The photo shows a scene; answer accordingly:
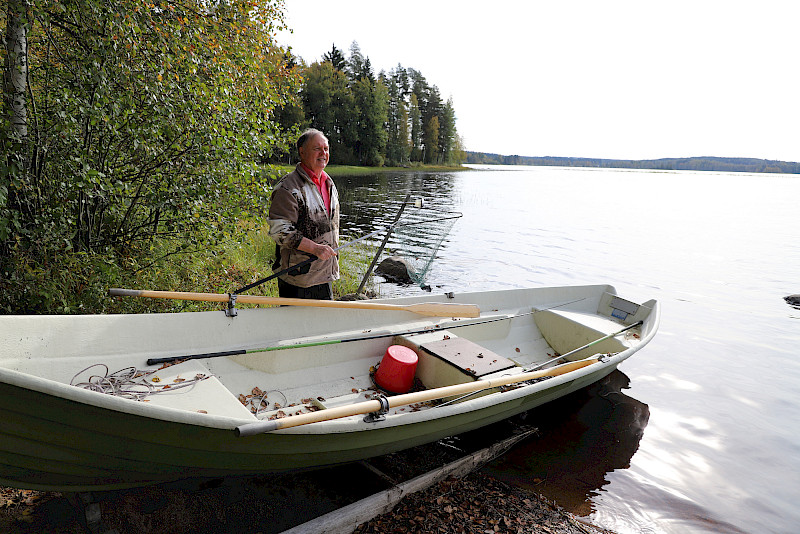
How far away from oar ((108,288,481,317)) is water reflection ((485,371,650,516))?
1.46 m

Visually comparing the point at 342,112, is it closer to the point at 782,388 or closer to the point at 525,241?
the point at 525,241

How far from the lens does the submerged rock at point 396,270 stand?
1078 centimetres

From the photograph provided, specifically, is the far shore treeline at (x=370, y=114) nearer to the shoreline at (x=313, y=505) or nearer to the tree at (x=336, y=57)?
the tree at (x=336, y=57)

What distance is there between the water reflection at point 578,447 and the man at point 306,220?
236cm

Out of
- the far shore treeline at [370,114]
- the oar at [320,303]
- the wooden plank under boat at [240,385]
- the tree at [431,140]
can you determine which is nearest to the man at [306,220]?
the oar at [320,303]

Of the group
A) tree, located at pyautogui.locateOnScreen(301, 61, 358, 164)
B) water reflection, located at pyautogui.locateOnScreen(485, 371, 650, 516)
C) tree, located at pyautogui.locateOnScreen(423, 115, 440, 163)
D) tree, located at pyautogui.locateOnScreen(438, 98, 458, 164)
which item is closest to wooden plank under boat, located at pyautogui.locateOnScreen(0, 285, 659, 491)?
water reflection, located at pyautogui.locateOnScreen(485, 371, 650, 516)

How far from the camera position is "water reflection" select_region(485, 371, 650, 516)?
4.09 metres

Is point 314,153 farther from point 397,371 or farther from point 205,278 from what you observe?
point 205,278

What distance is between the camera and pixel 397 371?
409 cm

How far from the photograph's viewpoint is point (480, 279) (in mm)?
11875

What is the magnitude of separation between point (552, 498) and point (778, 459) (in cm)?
309

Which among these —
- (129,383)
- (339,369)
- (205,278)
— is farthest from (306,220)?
(205,278)

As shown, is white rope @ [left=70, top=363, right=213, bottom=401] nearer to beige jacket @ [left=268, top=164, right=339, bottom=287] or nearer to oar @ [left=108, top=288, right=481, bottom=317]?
oar @ [left=108, top=288, right=481, bottom=317]

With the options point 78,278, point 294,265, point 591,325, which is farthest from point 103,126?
point 591,325
